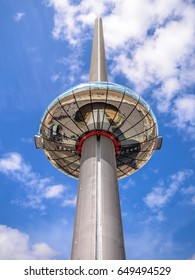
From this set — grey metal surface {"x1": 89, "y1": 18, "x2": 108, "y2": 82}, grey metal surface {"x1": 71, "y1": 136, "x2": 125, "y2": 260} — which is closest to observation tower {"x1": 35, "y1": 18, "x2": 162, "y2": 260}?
grey metal surface {"x1": 71, "y1": 136, "x2": 125, "y2": 260}

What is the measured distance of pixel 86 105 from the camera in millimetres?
25312

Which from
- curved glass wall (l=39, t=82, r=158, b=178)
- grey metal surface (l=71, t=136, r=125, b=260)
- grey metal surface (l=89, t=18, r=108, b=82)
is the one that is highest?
grey metal surface (l=89, t=18, r=108, b=82)

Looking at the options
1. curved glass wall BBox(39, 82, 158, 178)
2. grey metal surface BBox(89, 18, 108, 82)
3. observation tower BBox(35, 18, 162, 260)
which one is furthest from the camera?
grey metal surface BBox(89, 18, 108, 82)

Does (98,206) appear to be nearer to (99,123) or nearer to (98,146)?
(98,146)

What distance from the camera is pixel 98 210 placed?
17453 mm

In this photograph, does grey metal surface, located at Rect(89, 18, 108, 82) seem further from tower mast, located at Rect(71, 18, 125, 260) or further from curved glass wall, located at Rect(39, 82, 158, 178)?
tower mast, located at Rect(71, 18, 125, 260)

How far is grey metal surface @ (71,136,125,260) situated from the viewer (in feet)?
52.2

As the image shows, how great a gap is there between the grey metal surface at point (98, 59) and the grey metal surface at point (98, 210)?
39.2 ft

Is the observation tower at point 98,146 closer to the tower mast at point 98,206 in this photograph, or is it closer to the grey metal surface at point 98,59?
the tower mast at point 98,206

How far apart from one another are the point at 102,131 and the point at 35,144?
23.2 feet

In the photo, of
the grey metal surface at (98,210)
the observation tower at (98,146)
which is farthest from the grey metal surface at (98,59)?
the grey metal surface at (98,210)

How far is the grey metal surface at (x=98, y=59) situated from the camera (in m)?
31.6
